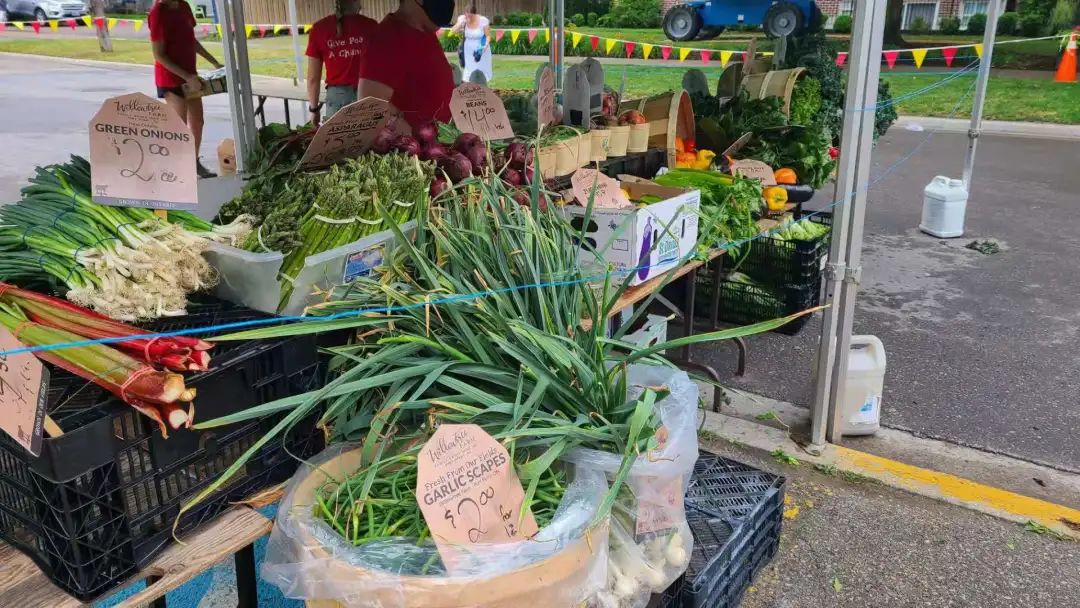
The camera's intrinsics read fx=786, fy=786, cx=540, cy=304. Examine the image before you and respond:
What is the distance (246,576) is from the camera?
2.04 m

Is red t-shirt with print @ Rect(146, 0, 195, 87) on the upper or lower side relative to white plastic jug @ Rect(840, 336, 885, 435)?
upper

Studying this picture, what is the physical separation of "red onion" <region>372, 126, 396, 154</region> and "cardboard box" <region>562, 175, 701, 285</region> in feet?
2.15

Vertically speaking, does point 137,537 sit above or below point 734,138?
below

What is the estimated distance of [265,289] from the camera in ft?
6.24

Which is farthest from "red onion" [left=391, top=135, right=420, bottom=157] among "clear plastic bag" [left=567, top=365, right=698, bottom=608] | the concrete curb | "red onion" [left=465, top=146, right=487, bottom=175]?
the concrete curb

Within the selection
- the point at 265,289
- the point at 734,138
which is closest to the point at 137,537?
the point at 265,289

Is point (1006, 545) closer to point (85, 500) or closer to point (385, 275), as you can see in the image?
point (385, 275)

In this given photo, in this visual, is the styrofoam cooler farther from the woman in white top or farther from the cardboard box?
the woman in white top

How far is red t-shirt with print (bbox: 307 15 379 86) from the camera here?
6141 millimetres

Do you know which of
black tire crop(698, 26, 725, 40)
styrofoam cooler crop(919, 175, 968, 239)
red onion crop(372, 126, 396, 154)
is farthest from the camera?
black tire crop(698, 26, 725, 40)

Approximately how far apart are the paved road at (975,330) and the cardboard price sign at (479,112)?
6.42 ft

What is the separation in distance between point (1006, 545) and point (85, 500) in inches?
116

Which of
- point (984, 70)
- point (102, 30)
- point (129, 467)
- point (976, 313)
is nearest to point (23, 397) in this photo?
point (129, 467)

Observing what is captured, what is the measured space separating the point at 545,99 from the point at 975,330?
307 centimetres
